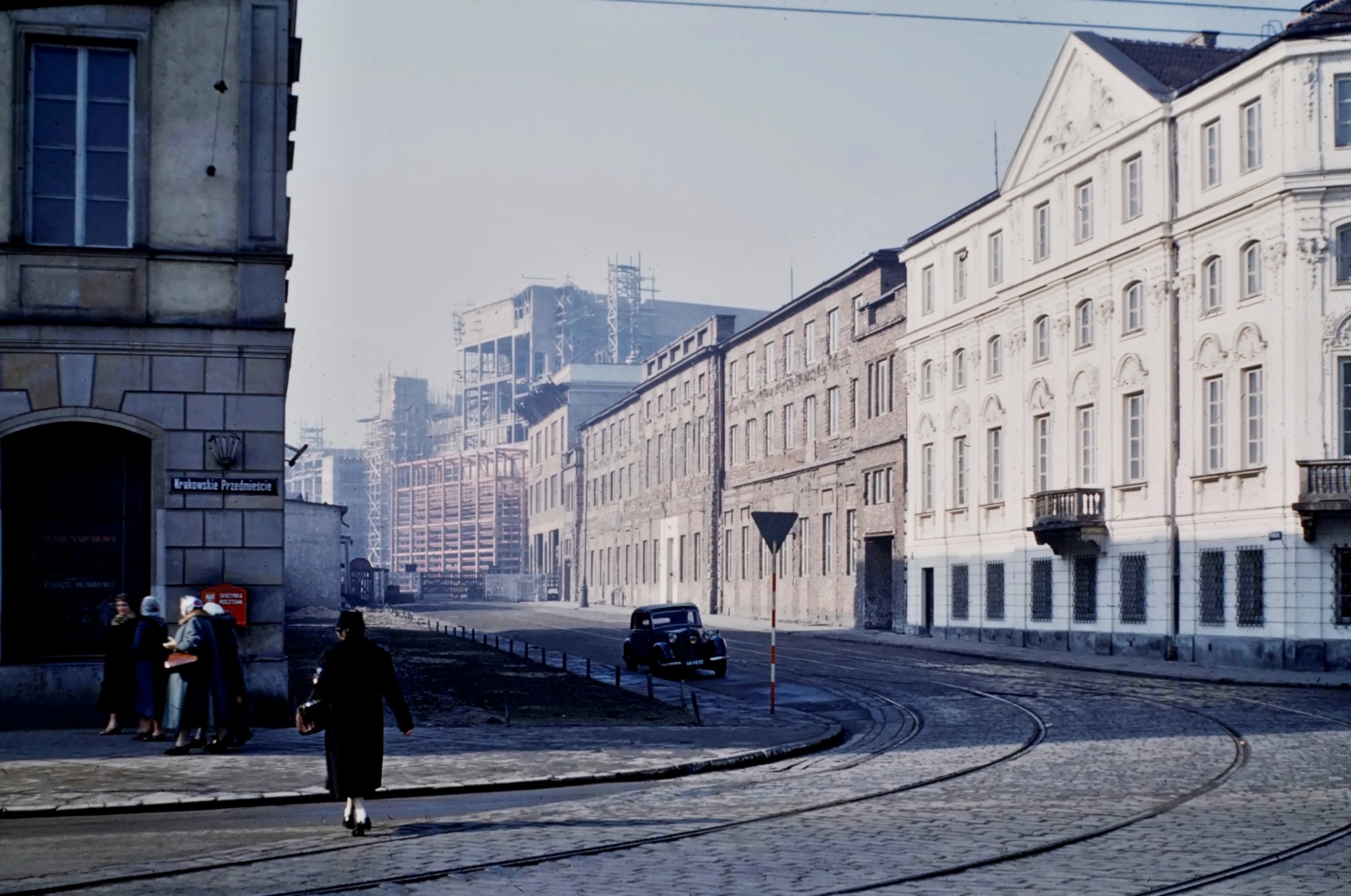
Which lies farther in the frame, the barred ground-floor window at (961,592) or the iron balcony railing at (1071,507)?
the barred ground-floor window at (961,592)

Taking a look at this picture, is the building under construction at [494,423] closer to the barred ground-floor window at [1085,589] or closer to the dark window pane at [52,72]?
the barred ground-floor window at [1085,589]

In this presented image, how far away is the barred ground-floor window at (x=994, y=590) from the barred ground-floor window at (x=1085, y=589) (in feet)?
14.2

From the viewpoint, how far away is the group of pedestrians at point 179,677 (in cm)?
1588

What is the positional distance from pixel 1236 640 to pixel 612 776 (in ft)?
77.5

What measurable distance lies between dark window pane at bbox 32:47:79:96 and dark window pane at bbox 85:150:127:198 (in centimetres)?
79

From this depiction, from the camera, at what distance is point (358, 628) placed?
11242mm

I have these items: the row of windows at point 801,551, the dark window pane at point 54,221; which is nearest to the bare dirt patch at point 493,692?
the dark window pane at point 54,221

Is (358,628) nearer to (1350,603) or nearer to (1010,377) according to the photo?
(1350,603)

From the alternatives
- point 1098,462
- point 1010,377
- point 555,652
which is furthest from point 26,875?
point 1010,377

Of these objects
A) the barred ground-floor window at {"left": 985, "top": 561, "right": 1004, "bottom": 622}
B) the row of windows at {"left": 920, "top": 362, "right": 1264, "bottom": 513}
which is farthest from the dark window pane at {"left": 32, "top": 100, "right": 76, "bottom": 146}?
the barred ground-floor window at {"left": 985, "top": 561, "right": 1004, "bottom": 622}

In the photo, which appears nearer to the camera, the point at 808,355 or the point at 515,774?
the point at 515,774

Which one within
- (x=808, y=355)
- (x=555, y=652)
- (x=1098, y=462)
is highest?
(x=808, y=355)

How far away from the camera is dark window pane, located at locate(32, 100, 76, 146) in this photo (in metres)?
18.5

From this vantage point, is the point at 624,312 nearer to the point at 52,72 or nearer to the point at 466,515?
the point at 466,515
